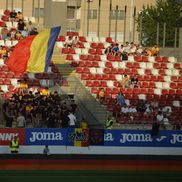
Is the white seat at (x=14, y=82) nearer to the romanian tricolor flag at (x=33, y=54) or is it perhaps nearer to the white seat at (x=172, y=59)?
the romanian tricolor flag at (x=33, y=54)

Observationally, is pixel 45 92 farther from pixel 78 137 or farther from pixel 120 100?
pixel 78 137

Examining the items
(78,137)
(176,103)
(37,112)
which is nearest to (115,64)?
(176,103)

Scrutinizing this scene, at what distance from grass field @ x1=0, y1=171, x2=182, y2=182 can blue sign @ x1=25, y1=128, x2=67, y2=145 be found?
3.80 metres

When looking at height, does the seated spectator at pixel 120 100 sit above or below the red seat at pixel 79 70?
below

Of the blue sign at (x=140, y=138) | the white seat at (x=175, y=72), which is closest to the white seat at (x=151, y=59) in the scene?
the white seat at (x=175, y=72)

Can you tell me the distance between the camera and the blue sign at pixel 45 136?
33125 mm

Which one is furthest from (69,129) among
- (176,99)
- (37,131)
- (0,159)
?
(176,99)

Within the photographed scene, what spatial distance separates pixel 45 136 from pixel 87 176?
5152 millimetres

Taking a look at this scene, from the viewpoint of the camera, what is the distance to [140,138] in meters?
34.5

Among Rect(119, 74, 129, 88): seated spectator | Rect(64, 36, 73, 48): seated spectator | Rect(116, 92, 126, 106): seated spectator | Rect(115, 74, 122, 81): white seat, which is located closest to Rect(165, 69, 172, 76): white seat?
Rect(115, 74, 122, 81): white seat

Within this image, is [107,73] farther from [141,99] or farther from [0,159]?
[0,159]

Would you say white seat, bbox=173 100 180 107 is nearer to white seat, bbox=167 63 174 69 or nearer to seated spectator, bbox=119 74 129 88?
seated spectator, bbox=119 74 129 88

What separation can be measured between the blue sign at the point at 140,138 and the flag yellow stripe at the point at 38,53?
15.5ft

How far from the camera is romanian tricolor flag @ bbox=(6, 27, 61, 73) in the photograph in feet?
113
